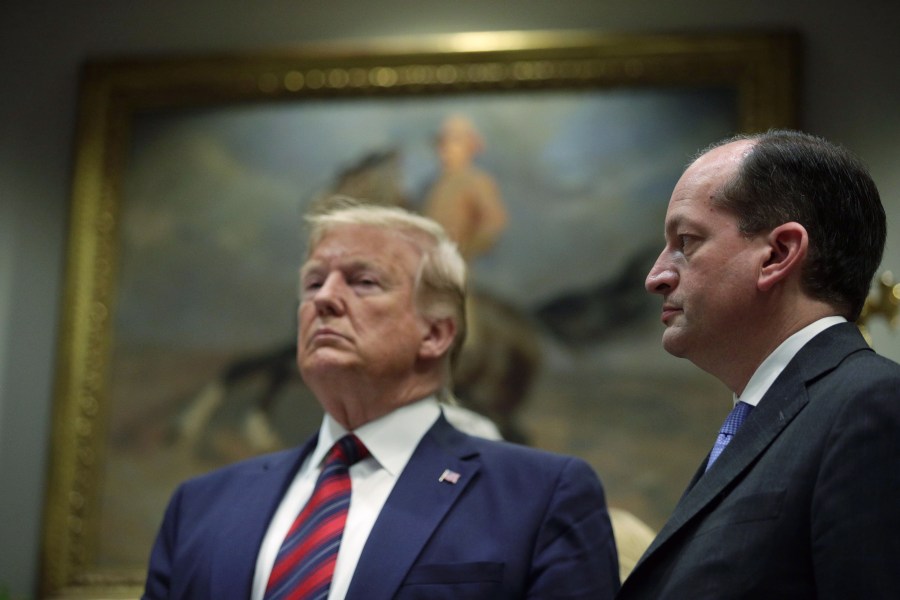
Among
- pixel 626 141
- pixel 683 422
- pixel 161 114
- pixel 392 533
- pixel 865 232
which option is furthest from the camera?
pixel 161 114

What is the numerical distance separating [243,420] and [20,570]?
128 cm

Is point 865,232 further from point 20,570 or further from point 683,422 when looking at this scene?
point 20,570

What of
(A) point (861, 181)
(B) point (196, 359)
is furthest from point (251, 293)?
(A) point (861, 181)

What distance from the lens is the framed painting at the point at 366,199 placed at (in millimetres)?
5613

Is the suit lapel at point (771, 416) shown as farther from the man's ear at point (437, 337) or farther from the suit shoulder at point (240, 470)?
the suit shoulder at point (240, 470)

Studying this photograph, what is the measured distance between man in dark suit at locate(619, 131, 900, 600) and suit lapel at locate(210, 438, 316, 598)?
50.2 inches

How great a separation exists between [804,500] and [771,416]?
0.77 ft

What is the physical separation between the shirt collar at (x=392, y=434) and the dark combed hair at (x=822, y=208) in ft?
4.54

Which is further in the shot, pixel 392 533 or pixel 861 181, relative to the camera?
pixel 392 533

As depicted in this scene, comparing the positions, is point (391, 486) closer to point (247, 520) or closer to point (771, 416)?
point (247, 520)

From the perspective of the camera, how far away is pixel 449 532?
10.4 ft

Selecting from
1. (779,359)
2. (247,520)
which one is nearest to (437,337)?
(247,520)

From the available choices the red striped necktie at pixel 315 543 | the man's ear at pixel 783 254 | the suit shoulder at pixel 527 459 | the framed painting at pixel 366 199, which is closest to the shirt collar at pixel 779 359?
the man's ear at pixel 783 254

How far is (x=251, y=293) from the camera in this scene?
5961 millimetres
